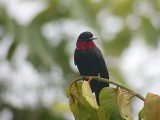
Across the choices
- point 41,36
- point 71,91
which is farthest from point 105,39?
point 71,91

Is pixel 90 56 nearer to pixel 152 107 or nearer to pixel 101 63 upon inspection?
pixel 101 63

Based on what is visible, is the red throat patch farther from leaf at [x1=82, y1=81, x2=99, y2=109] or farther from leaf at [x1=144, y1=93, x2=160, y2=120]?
leaf at [x1=144, y1=93, x2=160, y2=120]

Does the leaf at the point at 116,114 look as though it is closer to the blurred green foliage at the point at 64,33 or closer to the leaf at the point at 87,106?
the leaf at the point at 87,106

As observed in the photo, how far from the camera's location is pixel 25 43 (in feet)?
15.9

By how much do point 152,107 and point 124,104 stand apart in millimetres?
149

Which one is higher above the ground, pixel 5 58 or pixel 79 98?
pixel 5 58

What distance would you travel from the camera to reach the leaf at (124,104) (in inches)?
64.4

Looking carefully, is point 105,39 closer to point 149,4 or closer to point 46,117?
point 149,4

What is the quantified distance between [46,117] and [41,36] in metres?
1.86

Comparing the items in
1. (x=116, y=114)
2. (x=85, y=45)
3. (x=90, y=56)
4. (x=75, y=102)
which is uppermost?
(x=85, y=45)

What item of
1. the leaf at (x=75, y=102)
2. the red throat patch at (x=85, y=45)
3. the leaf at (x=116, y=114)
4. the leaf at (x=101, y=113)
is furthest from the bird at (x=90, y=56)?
the leaf at (x=101, y=113)

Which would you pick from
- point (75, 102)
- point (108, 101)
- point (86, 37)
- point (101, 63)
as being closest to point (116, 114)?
point (108, 101)

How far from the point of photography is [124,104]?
1.70 m

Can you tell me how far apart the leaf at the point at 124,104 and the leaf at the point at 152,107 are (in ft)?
0.29
